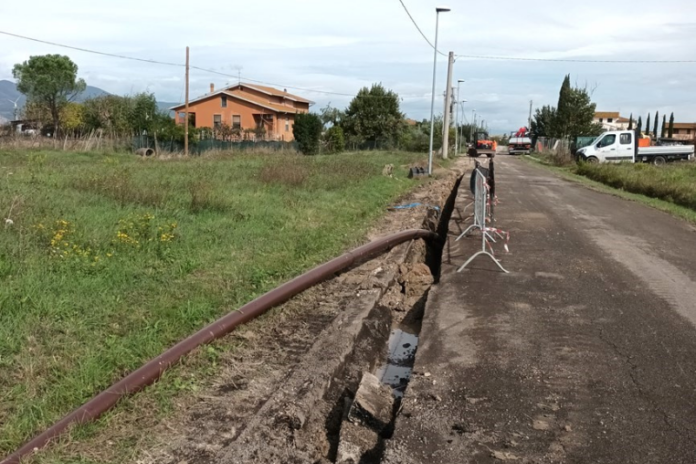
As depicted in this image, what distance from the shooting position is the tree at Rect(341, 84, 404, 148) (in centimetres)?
6438

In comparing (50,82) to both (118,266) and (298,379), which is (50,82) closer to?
(118,266)

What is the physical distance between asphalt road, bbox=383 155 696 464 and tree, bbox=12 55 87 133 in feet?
144

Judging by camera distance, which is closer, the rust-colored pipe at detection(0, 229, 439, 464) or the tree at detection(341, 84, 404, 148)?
the rust-colored pipe at detection(0, 229, 439, 464)

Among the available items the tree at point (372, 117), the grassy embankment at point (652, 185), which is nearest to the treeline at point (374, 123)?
the tree at point (372, 117)

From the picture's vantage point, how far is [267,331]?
19.2 ft

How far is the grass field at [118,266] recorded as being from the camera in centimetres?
434

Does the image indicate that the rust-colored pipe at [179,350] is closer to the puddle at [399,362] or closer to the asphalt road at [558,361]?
the puddle at [399,362]

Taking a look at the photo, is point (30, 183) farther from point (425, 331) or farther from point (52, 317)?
point (425, 331)

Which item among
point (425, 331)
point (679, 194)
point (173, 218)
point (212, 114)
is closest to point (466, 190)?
point (679, 194)

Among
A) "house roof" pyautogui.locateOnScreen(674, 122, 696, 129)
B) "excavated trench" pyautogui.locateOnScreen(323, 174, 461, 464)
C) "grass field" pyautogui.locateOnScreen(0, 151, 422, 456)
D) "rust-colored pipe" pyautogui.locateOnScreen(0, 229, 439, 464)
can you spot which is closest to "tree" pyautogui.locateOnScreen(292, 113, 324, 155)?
"grass field" pyautogui.locateOnScreen(0, 151, 422, 456)

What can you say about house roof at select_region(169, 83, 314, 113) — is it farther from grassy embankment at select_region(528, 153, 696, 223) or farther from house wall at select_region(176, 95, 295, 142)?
grassy embankment at select_region(528, 153, 696, 223)

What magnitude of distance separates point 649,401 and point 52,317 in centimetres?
469

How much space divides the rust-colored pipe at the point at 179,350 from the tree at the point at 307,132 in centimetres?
4055

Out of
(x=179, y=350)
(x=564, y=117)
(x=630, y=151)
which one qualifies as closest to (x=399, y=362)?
(x=179, y=350)
